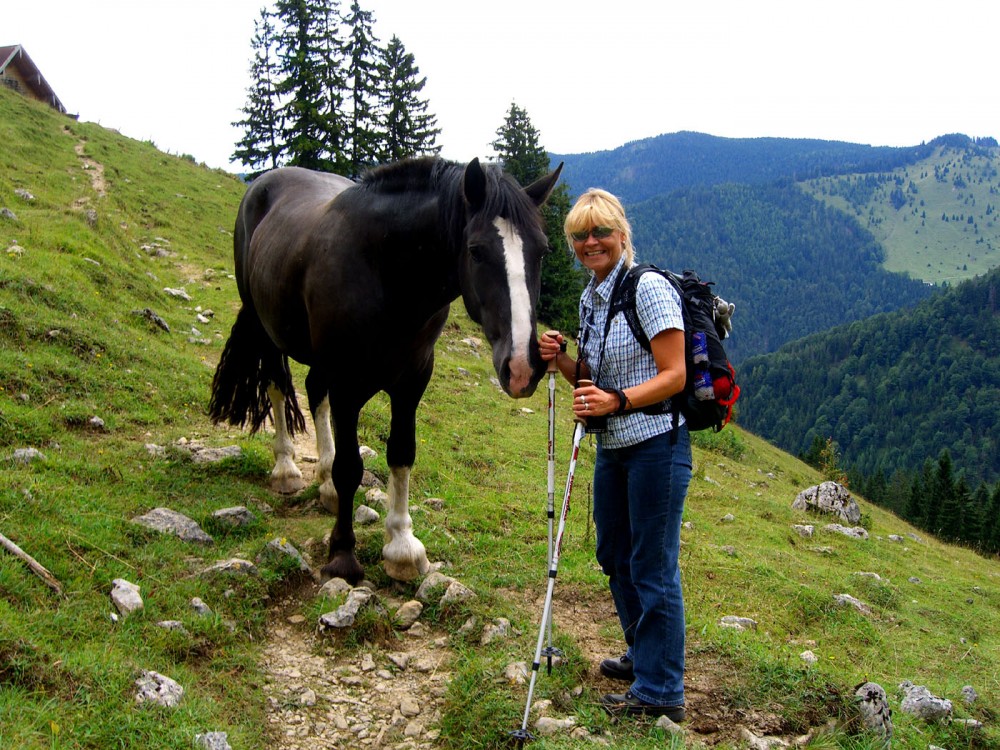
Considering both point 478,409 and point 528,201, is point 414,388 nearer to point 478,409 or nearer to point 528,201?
point 528,201

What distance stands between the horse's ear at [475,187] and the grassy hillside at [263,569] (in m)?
2.63

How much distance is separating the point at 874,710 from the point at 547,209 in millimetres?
27995

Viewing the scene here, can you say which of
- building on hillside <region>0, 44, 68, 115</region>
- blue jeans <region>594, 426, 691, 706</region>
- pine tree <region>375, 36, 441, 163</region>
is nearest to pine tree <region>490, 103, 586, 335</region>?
pine tree <region>375, 36, 441, 163</region>

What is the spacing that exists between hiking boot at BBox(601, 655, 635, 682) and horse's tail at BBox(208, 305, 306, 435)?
14.6 feet

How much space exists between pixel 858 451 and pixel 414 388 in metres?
170

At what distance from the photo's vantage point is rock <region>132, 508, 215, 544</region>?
15.7ft

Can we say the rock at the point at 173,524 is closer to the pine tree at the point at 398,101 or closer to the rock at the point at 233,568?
the rock at the point at 233,568

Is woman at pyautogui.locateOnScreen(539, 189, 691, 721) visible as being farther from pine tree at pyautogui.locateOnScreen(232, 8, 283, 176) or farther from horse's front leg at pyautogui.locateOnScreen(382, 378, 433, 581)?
pine tree at pyautogui.locateOnScreen(232, 8, 283, 176)

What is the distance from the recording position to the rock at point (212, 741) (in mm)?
2816

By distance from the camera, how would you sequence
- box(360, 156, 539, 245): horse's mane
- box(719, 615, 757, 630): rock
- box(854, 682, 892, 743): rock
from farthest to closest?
box(719, 615, 757, 630): rock < box(360, 156, 539, 245): horse's mane < box(854, 682, 892, 743): rock

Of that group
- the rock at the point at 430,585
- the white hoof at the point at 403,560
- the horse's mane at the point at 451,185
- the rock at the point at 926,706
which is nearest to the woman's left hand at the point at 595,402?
the horse's mane at the point at 451,185

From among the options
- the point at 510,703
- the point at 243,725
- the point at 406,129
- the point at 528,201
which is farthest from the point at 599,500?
the point at 406,129

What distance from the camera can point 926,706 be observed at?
409 cm

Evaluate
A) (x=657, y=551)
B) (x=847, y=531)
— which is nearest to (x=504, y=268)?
(x=657, y=551)
